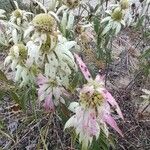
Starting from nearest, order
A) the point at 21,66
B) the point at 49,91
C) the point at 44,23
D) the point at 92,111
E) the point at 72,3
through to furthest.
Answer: the point at 92,111
the point at 44,23
the point at 49,91
the point at 21,66
the point at 72,3

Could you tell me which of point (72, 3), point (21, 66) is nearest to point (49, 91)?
point (21, 66)

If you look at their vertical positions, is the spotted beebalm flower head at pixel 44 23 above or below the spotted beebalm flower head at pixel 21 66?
above

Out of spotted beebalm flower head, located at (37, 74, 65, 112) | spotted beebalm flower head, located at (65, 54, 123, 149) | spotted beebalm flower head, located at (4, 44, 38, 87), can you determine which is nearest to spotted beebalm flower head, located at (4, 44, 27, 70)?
spotted beebalm flower head, located at (4, 44, 38, 87)

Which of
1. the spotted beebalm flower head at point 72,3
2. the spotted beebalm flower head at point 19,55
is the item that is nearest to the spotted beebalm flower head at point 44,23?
the spotted beebalm flower head at point 19,55

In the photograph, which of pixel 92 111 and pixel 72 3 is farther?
pixel 72 3

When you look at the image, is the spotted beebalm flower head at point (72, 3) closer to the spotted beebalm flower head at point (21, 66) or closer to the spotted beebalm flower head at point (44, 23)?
the spotted beebalm flower head at point (21, 66)

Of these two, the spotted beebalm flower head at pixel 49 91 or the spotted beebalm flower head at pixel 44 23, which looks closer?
the spotted beebalm flower head at pixel 44 23

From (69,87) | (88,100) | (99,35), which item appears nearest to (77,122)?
(88,100)

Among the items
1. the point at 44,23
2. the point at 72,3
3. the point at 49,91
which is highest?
the point at 44,23

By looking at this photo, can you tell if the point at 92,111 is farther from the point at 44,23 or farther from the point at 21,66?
the point at 21,66

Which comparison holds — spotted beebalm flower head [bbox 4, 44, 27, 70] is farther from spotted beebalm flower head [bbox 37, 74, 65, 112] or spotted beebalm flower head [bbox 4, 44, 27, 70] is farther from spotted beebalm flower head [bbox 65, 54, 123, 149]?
spotted beebalm flower head [bbox 65, 54, 123, 149]
